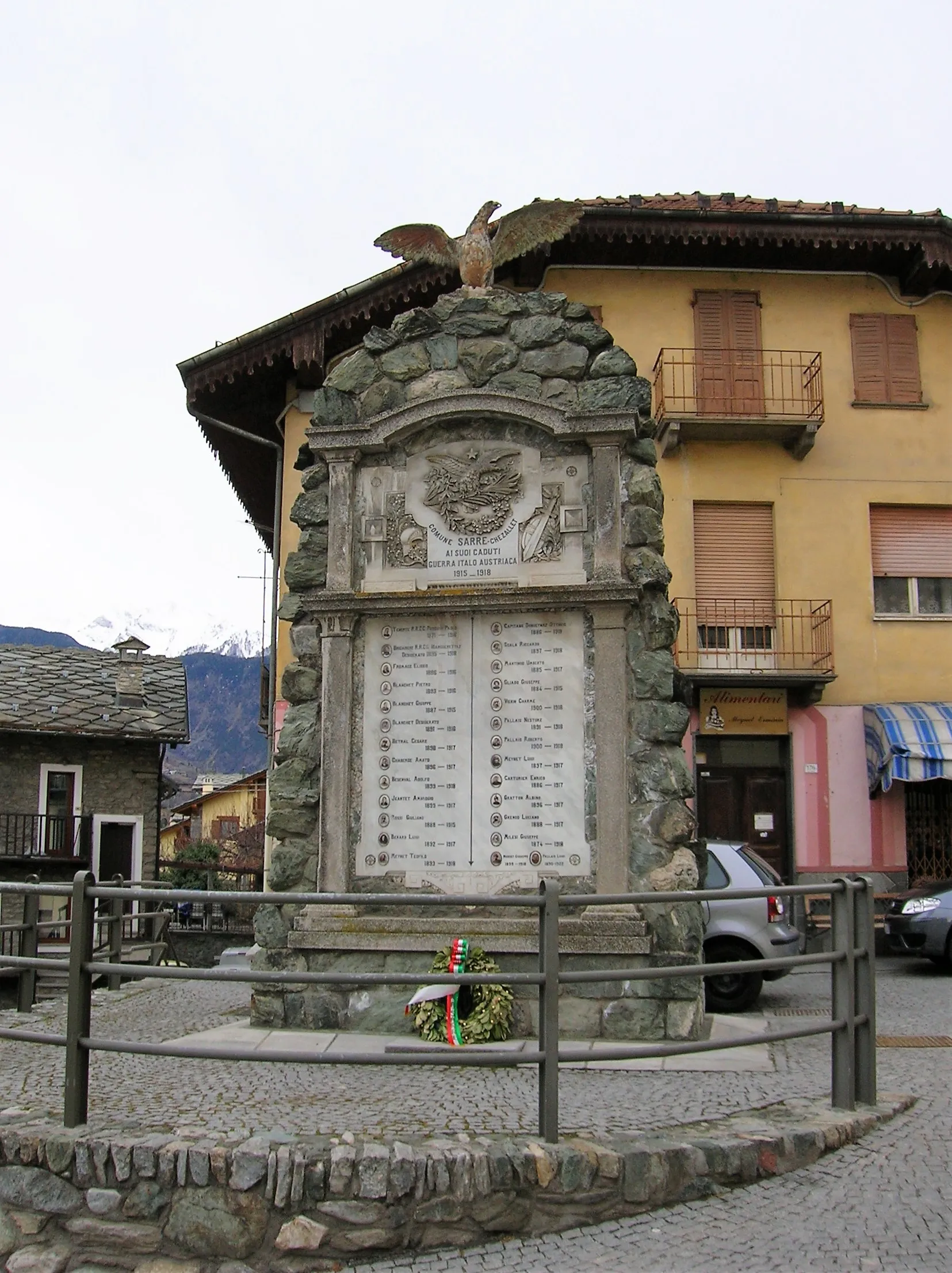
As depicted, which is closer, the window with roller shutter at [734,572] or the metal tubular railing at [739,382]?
the window with roller shutter at [734,572]

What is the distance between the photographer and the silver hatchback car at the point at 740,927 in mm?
10602

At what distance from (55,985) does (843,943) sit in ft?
39.6

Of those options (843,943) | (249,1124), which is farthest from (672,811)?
(249,1124)

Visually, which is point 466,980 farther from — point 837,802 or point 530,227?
point 837,802

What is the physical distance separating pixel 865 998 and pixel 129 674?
74.2 ft

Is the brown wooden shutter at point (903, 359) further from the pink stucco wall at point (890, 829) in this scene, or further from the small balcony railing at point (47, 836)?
the small balcony railing at point (47, 836)

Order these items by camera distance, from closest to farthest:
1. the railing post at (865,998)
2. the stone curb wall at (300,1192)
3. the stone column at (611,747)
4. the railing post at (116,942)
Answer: the stone curb wall at (300,1192), the railing post at (865,998), the stone column at (611,747), the railing post at (116,942)

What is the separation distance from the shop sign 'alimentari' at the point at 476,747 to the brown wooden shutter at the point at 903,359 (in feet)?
49.9

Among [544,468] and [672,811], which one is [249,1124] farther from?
[544,468]

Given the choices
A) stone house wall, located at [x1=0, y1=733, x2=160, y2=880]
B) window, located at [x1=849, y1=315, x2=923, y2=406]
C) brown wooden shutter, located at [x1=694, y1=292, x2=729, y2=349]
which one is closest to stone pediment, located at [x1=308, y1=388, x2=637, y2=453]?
brown wooden shutter, located at [x1=694, y1=292, x2=729, y2=349]

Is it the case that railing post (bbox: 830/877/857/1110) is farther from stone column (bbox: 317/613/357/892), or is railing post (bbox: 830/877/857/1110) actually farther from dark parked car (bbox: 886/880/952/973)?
dark parked car (bbox: 886/880/952/973)

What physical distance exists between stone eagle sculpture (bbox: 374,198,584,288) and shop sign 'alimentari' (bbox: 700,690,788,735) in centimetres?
1190

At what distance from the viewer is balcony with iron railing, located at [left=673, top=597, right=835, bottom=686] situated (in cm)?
1942

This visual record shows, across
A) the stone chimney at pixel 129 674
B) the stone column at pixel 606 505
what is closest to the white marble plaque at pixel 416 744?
the stone column at pixel 606 505
